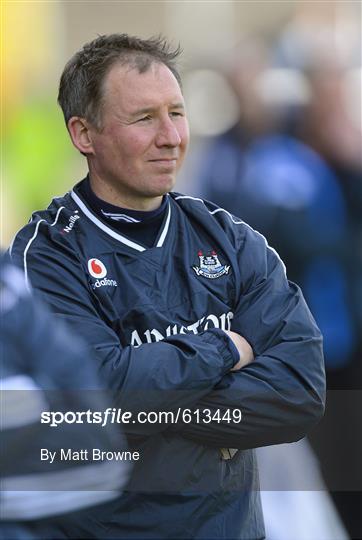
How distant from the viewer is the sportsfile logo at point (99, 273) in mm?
1786

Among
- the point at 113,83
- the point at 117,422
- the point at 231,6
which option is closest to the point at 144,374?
the point at 117,422

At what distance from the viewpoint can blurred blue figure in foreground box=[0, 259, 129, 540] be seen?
1100 mm

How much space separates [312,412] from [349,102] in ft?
3.15

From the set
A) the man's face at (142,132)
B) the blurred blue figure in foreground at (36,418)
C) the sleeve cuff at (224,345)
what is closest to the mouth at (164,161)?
the man's face at (142,132)

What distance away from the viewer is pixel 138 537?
1.72 metres

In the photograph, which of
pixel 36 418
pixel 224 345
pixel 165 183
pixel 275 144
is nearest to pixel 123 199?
pixel 165 183

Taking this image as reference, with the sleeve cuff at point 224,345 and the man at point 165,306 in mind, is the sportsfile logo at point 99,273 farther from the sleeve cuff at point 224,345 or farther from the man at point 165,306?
the sleeve cuff at point 224,345

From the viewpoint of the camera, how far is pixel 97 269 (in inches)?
71.0

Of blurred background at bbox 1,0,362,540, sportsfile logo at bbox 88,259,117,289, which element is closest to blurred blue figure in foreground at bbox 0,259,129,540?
sportsfile logo at bbox 88,259,117,289

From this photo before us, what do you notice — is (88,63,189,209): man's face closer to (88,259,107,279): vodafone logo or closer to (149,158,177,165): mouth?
(149,158,177,165): mouth

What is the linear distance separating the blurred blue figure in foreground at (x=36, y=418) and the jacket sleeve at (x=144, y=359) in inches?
18.4

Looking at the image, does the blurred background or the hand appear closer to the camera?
the hand

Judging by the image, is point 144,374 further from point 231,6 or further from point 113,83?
point 231,6

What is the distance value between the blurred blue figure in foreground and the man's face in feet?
2.26
